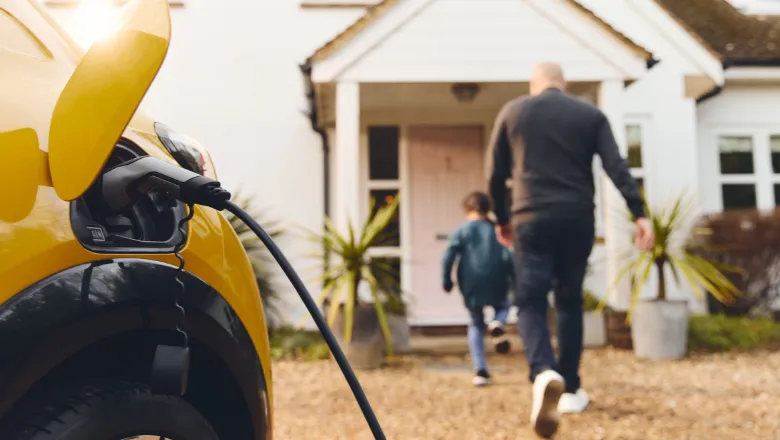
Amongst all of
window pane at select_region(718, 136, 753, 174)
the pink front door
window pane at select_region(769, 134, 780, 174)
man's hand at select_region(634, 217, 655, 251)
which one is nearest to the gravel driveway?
man's hand at select_region(634, 217, 655, 251)

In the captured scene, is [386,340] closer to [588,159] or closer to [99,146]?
[588,159]

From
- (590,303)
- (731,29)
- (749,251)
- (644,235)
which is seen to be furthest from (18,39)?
(731,29)

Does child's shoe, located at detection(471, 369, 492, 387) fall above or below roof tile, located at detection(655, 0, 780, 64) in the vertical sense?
below

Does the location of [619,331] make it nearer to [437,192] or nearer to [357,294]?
[357,294]

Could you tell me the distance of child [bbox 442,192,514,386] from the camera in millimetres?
4750

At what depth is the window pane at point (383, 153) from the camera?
8.30 metres

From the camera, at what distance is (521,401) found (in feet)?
13.4

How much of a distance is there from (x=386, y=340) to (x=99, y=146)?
466 cm

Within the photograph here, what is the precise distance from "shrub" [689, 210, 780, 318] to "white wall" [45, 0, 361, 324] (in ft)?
14.8

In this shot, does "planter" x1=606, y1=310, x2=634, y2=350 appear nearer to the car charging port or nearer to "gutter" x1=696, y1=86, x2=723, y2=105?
"gutter" x1=696, y1=86, x2=723, y2=105

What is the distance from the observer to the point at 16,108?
3.62 feet

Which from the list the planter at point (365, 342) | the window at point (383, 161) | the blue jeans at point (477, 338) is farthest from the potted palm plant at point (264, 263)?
the blue jeans at point (477, 338)

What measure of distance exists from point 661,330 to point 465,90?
312 cm

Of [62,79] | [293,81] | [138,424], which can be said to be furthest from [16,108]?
[293,81]
